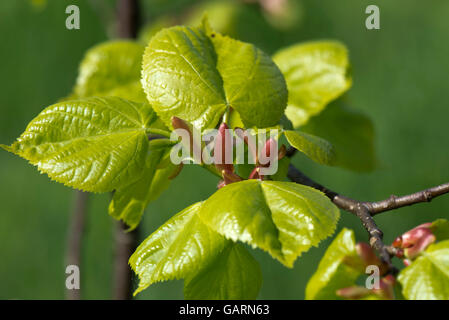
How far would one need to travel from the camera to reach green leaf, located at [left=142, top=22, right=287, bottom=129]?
54cm

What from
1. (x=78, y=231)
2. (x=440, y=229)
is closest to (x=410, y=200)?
(x=440, y=229)

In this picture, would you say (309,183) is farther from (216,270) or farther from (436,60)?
(436,60)

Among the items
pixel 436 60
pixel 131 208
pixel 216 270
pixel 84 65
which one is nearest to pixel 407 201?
pixel 216 270

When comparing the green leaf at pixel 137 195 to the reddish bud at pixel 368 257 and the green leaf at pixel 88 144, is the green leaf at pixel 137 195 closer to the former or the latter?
the green leaf at pixel 88 144

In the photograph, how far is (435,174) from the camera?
233cm

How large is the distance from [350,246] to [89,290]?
1.76 m

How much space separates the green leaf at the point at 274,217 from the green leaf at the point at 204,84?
0.31ft

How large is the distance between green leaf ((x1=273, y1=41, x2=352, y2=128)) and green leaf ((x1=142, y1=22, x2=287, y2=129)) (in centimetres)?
19

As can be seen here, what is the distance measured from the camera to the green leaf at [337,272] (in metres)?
0.47

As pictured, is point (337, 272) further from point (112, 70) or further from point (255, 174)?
point (112, 70)

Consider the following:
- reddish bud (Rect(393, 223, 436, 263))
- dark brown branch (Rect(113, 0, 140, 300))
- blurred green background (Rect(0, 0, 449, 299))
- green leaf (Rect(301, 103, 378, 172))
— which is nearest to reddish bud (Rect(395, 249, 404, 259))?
reddish bud (Rect(393, 223, 436, 263))

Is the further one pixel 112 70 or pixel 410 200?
pixel 112 70

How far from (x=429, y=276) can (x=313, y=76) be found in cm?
44

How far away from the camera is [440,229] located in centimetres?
50
